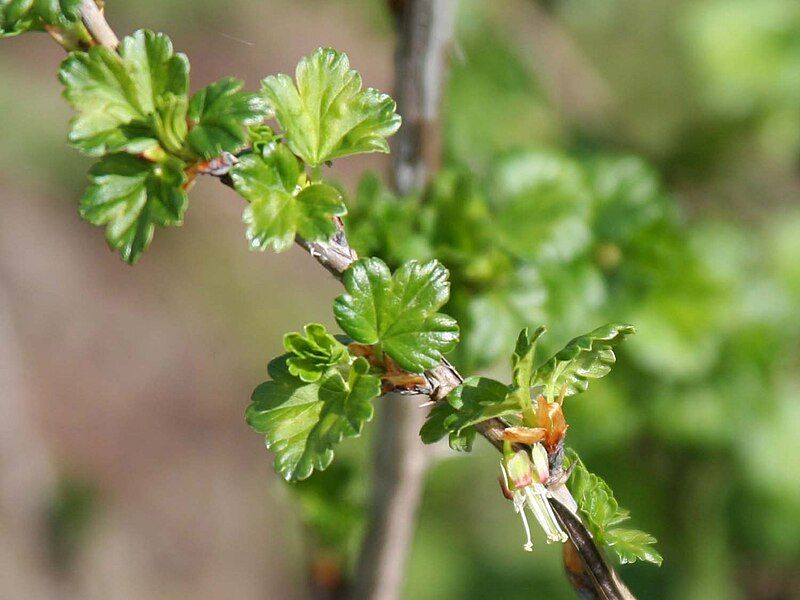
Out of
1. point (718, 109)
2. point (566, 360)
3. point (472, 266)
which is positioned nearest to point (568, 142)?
point (718, 109)

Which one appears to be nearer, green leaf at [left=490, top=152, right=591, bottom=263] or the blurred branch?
green leaf at [left=490, top=152, right=591, bottom=263]

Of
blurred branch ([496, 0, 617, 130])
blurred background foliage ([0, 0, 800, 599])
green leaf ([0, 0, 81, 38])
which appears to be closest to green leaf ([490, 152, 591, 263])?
blurred background foliage ([0, 0, 800, 599])

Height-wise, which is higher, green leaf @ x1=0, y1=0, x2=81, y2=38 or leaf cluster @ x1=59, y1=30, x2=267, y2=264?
green leaf @ x1=0, y1=0, x2=81, y2=38

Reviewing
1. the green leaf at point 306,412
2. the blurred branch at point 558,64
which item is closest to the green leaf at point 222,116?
the green leaf at point 306,412

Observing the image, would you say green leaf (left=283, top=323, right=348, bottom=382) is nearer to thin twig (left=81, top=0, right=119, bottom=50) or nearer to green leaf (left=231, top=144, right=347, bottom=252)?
green leaf (left=231, top=144, right=347, bottom=252)

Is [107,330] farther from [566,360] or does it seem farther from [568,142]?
[566,360]

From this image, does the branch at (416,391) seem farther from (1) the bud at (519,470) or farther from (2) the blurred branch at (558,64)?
(2) the blurred branch at (558,64)

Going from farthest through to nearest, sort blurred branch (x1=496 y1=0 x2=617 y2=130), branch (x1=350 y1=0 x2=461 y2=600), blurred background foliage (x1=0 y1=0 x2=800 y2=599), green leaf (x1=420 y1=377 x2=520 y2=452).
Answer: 1. blurred branch (x1=496 y1=0 x2=617 y2=130)
2. blurred background foliage (x1=0 y1=0 x2=800 y2=599)
3. branch (x1=350 y1=0 x2=461 y2=600)
4. green leaf (x1=420 y1=377 x2=520 y2=452)

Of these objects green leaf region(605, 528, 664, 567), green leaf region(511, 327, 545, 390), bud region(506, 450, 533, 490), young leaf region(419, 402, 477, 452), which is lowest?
green leaf region(605, 528, 664, 567)
